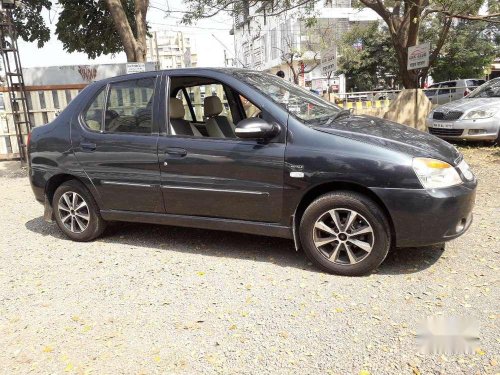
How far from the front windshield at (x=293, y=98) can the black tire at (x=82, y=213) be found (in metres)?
2.07

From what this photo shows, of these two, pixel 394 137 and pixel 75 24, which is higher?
pixel 75 24

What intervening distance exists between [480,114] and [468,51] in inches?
1224

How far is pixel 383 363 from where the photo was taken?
8.50ft

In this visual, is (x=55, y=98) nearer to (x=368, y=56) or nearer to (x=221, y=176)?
(x=221, y=176)

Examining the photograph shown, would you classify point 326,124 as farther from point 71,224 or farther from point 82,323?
point 71,224

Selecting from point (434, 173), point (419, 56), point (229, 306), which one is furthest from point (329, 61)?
point (229, 306)

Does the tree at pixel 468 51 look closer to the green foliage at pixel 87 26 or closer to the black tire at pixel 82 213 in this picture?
the green foliage at pixel 87 26

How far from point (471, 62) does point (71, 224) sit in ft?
128

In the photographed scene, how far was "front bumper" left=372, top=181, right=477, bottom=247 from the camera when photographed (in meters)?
3.38

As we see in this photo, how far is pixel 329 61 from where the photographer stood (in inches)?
459

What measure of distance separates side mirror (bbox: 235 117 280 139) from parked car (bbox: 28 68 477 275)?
0.01 meters

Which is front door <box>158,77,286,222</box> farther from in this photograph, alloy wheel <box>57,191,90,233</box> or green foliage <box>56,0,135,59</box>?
green foliage <box>56,0,135,59</box>

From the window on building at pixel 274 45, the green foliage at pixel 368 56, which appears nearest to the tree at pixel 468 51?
the green foliage at pixel 368 56

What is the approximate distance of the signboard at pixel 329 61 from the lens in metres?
11.3
